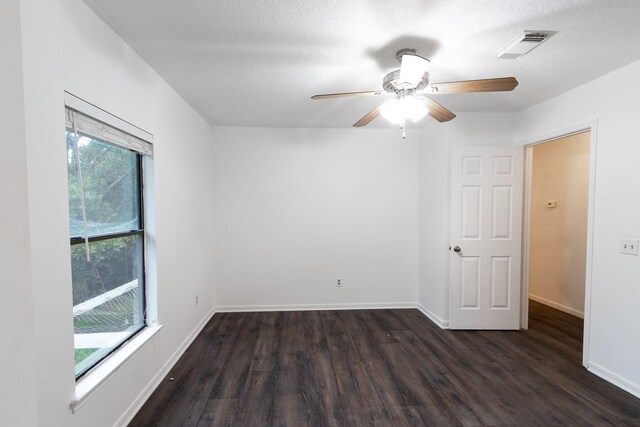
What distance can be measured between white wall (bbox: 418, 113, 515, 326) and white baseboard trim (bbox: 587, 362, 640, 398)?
1193 mm

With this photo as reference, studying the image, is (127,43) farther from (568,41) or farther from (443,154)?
(443,154)

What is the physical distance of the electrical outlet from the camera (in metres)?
1.96

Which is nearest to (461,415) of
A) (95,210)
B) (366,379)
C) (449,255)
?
(366,379)

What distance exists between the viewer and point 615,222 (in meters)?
2.09

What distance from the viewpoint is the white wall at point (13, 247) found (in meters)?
0.57

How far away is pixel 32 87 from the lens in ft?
3.56

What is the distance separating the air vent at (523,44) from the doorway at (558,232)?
5.27 feet

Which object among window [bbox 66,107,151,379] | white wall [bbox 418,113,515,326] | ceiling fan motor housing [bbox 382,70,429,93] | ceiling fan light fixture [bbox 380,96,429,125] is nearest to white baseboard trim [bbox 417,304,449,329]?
white wall [bbox 418,113,515,326]

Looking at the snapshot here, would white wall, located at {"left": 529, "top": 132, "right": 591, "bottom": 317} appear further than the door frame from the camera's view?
Yes

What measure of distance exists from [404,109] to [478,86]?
45 cm

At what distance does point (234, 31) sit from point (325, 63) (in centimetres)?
66

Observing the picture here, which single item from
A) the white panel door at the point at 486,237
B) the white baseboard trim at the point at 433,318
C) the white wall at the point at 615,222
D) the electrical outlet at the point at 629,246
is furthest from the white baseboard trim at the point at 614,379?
the white baseboard trim at the point at 433,318

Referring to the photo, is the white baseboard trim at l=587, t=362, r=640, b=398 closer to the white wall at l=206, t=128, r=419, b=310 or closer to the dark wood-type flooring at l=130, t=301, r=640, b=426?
the dark wood-type flooring at l=130, t=301, r=640, b=426

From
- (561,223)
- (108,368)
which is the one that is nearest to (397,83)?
(108,368)
